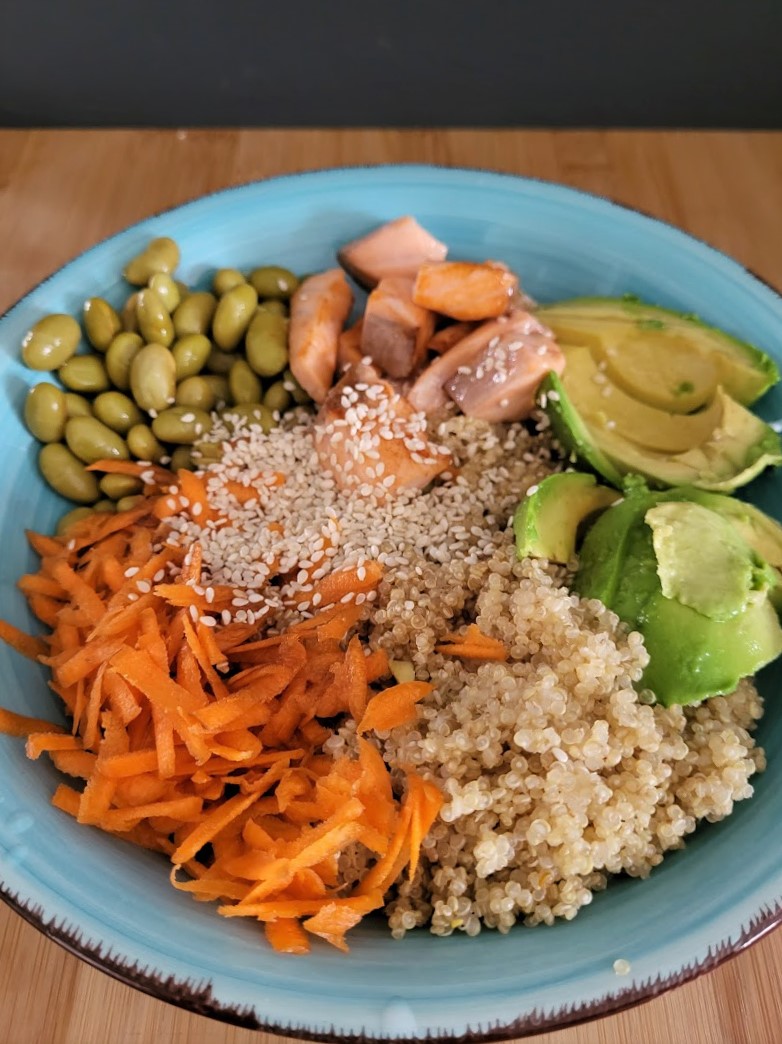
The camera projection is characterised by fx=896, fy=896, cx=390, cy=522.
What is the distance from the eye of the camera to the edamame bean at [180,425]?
4.91ft

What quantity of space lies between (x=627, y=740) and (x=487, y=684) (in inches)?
6.9

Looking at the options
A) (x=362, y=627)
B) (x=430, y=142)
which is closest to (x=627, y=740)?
(x=362, y=627)

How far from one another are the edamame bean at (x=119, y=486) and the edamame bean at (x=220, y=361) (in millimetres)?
262

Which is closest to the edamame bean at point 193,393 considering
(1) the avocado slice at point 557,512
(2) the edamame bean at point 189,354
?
(2) the edamame bean at point 189,354

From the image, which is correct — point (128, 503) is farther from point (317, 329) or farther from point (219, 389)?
point (317, 329)

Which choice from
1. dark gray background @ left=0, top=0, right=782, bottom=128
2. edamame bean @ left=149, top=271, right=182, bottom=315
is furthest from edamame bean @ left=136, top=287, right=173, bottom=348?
dark gray background @ left=0, top=0, right=782, bottom=128

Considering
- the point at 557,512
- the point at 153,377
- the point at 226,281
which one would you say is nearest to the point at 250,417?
the point at 153,377

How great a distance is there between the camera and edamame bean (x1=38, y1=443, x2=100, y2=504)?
4.77ft

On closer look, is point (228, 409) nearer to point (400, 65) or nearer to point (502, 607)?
point (502, 607)

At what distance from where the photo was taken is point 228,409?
159 cm

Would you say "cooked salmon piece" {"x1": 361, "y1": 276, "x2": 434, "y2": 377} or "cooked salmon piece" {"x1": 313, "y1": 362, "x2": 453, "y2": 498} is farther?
"cooked salmon piece" {"x1": 361, "y1": 276, "x2": 434, "y2": 377}

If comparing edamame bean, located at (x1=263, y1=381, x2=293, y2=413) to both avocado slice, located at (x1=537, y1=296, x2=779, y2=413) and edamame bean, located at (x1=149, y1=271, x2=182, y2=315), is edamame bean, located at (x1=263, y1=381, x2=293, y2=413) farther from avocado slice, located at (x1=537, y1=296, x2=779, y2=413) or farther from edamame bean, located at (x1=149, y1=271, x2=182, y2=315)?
avocado slice, located at (x1=537, y1=296, x2=779, y2=413)

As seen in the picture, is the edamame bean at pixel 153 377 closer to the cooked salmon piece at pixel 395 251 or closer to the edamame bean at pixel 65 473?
the edamame bean at pixel 65 473

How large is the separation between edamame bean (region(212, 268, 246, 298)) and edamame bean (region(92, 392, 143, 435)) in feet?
0.89
